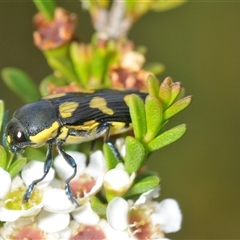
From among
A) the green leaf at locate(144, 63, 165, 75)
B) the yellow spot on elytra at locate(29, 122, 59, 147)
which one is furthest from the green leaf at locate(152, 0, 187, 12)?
the yellow spot on elytra at locate(29, 122, 59, 147)

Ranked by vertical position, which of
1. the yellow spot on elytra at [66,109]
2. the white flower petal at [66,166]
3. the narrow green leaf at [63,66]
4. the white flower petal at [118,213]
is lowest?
the white flower petal at [118,213]

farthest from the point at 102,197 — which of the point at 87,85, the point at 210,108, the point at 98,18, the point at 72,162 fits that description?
the point at 210,108

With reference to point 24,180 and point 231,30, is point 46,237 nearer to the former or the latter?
point 24,180

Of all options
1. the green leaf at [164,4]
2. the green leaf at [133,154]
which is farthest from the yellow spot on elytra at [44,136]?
the green leaf at [164,4]

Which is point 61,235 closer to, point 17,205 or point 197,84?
point 17,205

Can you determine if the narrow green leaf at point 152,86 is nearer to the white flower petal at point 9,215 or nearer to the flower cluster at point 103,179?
the flower cluster at point 103,179

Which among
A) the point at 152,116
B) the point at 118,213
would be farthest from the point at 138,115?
the point at 118,213
